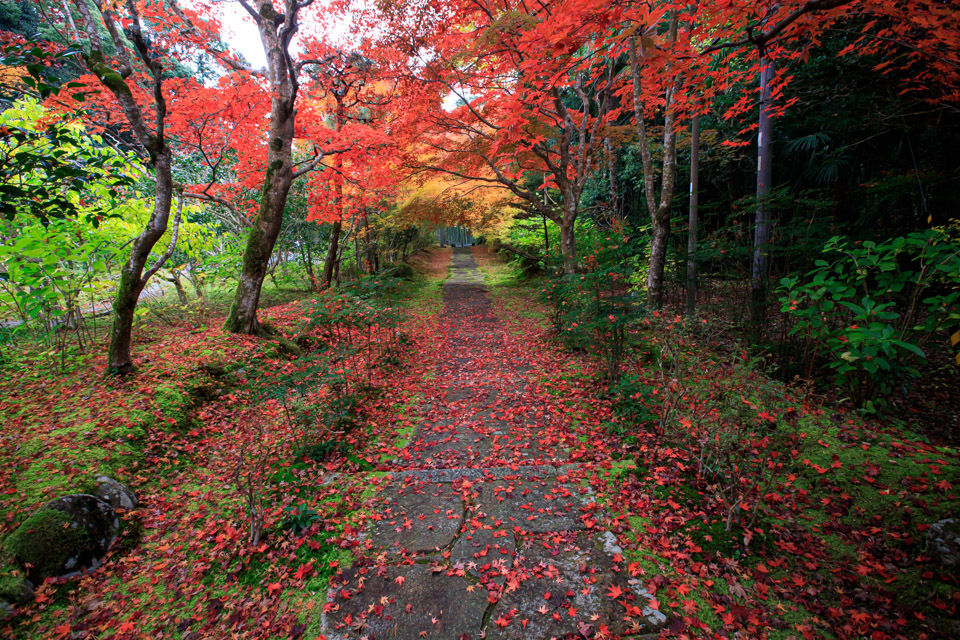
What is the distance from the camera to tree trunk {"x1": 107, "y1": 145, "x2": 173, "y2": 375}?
4523 mm

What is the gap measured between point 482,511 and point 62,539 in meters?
2.96

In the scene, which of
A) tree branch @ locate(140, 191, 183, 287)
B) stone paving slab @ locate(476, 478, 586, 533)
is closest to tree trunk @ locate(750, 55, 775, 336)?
stone paving slab @ locate(476, 478, 586, 533)

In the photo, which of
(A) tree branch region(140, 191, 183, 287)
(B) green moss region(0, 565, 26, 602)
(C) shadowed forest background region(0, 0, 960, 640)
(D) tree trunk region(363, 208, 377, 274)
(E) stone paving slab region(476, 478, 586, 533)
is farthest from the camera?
(D) tree trunk region(363, 208, 377, 274)

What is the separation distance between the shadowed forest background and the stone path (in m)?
0.06

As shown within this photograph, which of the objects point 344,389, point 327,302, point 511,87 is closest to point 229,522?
point 344,389

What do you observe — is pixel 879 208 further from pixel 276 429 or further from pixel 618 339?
pixel 276 429

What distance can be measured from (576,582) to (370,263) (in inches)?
518

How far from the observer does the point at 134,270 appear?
4.59 m

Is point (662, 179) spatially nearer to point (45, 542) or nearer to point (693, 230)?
point (693, 230)

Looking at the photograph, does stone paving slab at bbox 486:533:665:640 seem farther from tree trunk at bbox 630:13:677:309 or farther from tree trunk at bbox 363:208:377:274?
tree trunk at bbox 363:208:377:274

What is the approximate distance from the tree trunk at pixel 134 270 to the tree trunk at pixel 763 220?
297 inches

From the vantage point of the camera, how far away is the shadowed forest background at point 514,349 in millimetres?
2342

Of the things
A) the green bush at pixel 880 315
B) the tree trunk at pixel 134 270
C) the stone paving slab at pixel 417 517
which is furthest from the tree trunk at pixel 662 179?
the tree trunk at pixel 134 270

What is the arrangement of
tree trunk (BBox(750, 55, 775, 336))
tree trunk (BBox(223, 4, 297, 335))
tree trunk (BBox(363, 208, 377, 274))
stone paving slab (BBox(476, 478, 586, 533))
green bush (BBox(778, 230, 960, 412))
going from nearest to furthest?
stone paving slab (BBox(476, 478, 586, 533)) < green bush (BBox(778, 230, 960, 412)) < tree trunk (BBox(750, 55, 775, 336)) < tree trunk (BBox(223, 4, 297, 335)) < tree trunk (BBox(363, 208, 377, 274))
